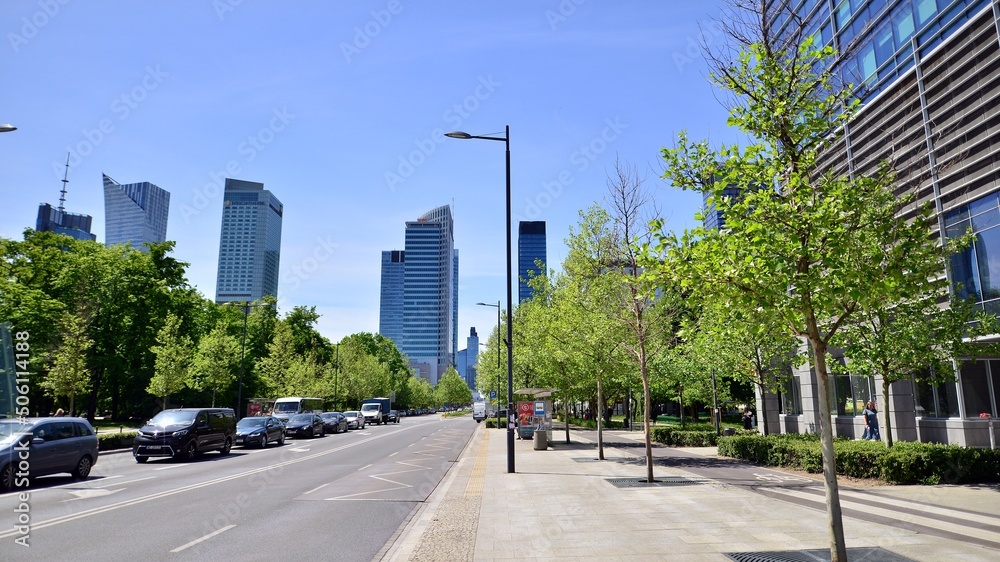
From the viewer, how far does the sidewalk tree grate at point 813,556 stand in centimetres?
657

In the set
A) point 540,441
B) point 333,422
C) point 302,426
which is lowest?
point 333,422

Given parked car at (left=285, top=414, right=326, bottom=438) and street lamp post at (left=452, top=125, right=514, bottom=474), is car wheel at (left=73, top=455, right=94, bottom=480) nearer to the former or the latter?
street lamp post at (left=452, top=125, right=514, bottom=474)

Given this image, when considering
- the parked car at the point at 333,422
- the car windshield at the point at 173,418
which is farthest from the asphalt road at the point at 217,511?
the parked car at the point at 333,422

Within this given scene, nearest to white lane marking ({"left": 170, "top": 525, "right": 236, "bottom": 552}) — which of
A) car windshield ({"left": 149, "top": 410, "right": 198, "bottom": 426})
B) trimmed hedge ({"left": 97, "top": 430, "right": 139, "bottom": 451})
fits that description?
car windshield ({"left": 149, "top": 410, "right": 198, "bottom": 426})

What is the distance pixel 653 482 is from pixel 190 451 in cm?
1659

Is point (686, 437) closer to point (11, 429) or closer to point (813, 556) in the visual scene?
point (813, 556)

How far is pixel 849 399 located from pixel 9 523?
27017mm

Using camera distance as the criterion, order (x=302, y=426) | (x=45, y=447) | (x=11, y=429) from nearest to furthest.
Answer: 1. (x=11, y=429)
2. (x=45, y=447)
3. (x=302, y=426)

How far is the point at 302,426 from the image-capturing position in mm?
36688

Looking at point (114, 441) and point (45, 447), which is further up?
point (45, 447)

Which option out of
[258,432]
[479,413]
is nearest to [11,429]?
[258,432]

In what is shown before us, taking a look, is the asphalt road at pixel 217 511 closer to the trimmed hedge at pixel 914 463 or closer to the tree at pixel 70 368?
the trimmed hedge at pixel 914 463

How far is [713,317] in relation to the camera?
27.3 ft

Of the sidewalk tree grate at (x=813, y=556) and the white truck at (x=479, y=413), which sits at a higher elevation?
the sidewalk tree grate at (x=813, y=556)
